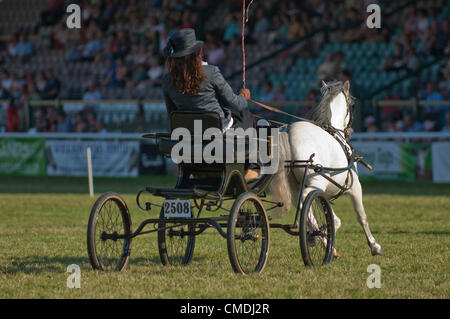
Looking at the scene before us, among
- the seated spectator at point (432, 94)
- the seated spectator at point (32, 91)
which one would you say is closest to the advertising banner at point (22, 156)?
the seated spectator at point (32, 91)

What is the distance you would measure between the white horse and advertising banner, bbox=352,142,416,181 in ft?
27.5

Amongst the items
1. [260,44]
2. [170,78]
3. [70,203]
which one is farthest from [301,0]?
[170,78]

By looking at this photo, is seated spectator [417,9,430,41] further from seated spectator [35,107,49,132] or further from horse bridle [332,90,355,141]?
horse bridle [332,90,355,141]

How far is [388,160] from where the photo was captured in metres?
17.2

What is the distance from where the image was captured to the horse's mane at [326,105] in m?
8.54

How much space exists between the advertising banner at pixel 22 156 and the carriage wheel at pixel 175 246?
12.2 m

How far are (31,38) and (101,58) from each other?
11.7ft

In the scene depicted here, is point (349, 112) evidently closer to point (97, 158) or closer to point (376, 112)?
point (376, 112)

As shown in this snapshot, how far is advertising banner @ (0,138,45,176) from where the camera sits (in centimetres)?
1992

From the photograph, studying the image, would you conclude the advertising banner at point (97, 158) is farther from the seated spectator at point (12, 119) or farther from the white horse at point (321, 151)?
the white horse at point (321, 151)

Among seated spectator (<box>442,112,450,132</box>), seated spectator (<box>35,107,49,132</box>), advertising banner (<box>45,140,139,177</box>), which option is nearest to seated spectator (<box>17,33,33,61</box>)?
seated spectator (<box>35,107,49,132</box>)

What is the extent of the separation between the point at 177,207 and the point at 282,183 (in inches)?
54.1

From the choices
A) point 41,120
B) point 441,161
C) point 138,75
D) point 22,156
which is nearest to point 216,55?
point 138,75
